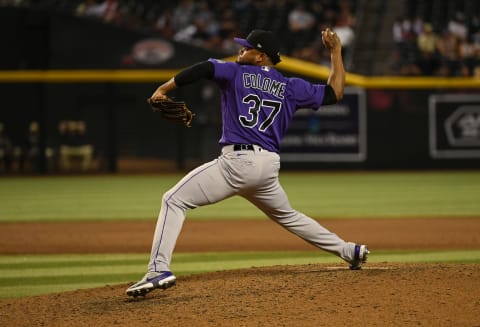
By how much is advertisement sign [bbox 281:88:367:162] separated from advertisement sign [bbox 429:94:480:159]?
5.04ft

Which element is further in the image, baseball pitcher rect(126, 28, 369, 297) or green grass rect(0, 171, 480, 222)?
green grass rect(0, 171, 480, 222)

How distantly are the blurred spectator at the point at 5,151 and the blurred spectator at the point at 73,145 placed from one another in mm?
1133

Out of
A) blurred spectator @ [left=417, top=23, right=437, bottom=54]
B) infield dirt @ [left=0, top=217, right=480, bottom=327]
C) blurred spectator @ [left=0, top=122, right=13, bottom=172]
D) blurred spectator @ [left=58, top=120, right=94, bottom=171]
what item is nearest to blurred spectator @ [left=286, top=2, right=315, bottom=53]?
blurred spectator @ [left=417, top=23, right=437, bottom=54]

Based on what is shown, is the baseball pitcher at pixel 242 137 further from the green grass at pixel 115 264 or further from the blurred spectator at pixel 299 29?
the blurred spectator at pixel 299 29

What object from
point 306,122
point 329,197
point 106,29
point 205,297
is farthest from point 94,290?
point 106,29

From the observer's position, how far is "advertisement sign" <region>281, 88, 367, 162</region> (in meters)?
18.7

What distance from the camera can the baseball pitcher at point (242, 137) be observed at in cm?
511

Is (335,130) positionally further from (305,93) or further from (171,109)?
(171,109)

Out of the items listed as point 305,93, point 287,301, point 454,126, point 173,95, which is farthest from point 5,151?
point 287,301

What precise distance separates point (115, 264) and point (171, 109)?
2.57m

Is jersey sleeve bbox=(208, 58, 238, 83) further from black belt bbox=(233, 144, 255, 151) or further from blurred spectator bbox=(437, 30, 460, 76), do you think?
blurred spectator bbox=(437, 30, 460, 76)

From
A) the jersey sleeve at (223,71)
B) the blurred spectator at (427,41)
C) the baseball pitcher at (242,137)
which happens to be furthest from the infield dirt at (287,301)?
A: the blurred spectator at (427,41)

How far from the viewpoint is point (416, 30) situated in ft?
62.6

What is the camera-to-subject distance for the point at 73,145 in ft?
63.2
